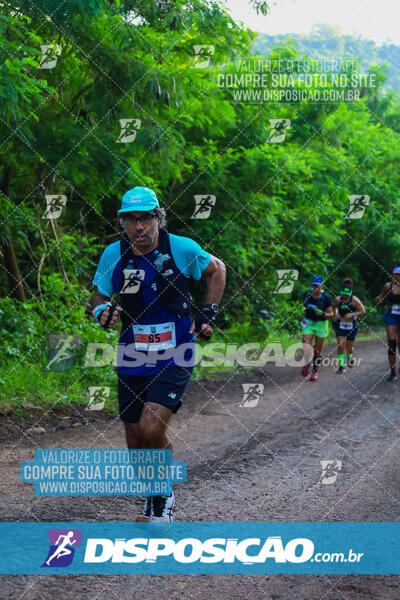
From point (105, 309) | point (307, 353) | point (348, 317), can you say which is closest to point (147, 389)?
point (105, 309)

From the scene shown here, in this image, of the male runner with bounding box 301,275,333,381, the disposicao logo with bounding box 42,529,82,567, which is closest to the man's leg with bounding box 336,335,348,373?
the male runner with bounding box 301,275,333,381

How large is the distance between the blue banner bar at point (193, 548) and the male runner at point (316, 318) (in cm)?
893

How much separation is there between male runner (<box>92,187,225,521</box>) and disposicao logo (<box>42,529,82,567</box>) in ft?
1.67

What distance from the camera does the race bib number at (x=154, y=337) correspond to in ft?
16.0

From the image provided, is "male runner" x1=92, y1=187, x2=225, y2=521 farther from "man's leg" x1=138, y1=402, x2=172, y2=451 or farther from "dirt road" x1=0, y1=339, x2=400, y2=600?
"dirt road" x1=0, y1=339, x2=400, y2=600

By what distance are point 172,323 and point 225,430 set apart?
4.41 m

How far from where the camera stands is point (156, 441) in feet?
15.8

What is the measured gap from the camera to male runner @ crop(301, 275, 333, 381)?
13922 mm

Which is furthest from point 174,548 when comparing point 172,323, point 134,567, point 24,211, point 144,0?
point 144,0

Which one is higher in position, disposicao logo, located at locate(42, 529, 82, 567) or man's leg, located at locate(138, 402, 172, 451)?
man's leg, located at locate(138, 402, 172, 451)

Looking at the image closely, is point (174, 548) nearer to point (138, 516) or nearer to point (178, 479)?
point (138, 516)

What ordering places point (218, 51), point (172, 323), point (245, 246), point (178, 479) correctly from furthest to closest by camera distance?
1. point (245, 246)
2. point (218, 51)
3. point (178, 479)
4. point (172, 323)

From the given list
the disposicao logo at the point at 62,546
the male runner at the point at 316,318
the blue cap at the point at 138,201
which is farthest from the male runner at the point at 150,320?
the male runner at the point at 316,318

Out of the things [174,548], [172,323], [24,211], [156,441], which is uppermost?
[172,323]
